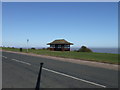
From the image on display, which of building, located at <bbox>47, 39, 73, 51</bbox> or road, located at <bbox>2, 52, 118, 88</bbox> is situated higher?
building, located at <bbox>47, 39, 73, 51</bbox>

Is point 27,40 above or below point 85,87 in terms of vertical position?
above

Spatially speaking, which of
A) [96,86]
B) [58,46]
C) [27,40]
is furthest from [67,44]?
[96,86]

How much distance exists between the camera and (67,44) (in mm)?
48531

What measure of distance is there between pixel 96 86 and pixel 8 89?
3914 mm

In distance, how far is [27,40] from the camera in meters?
43.5

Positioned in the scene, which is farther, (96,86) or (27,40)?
(27,40)

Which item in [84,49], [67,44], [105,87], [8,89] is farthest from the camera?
[67,44]

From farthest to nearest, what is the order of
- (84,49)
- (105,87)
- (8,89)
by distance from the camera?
1. (84,49)
2. (105,87)
3. (8,89)

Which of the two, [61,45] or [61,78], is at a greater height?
[61,45]

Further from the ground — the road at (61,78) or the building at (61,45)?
the building at (61,45)

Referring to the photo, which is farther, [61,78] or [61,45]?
[61,45]

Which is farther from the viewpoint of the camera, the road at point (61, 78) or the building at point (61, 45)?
the building at point (61, 45)

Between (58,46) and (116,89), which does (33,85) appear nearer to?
(116,89)

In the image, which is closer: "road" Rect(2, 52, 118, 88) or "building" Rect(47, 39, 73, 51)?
"road" Rect(2, 52, 118, 88)
